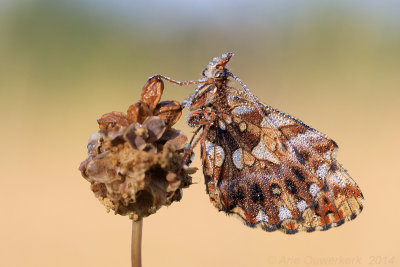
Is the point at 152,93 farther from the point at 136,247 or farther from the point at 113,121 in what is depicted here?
the point at 136,247

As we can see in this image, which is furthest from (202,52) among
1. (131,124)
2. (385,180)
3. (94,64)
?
(131,124)

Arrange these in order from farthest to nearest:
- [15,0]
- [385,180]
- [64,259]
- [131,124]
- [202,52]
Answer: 1. [202,52]
2. [15,0]
3. [385,180]
4. [64,259]
5. [131,124]

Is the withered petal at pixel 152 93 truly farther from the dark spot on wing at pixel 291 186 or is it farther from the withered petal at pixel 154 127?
the dark spot on wing at pixel 291 186

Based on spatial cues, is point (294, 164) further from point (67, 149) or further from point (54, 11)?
point (54, 11)

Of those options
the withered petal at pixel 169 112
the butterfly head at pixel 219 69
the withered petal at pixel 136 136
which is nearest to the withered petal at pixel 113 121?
the withered petal at pixel 136 136

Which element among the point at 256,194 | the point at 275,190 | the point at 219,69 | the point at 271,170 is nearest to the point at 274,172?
the point at 271,170

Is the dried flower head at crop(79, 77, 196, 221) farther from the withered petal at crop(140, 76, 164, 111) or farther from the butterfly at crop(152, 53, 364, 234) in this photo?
the butterfly at crop(152, 53, 364, 234)

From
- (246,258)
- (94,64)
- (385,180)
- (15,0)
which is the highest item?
(15,0)

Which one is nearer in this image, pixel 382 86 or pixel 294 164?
pixel 294 164
